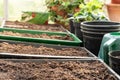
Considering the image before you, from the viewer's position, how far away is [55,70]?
1.71 metres

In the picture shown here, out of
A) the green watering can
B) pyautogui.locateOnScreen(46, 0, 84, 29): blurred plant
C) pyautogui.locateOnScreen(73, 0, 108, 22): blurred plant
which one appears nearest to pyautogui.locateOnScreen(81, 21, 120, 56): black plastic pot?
the green watering can

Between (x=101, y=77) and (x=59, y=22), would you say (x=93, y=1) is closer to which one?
(x=59, y=22)

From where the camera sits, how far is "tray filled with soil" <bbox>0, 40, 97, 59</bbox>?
1.91 m

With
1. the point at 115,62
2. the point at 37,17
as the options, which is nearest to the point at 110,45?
the point at 115,62

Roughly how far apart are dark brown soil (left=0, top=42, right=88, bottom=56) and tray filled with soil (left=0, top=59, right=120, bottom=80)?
0.76ft

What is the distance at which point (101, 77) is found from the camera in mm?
1626

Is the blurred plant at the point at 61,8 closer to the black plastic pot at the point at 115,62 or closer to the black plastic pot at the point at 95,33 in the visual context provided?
the black plastic pot at the point at 95,33

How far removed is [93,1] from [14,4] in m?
1.80

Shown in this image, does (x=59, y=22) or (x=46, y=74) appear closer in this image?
(x=46, y=74)

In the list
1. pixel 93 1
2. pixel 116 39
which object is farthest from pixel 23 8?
pixel 116 39

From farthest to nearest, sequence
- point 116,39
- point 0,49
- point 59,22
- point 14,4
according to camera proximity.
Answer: point 14,4, point 59,22, point 0,49, point 116,39

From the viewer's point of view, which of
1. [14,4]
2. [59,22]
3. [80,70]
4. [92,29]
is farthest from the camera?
[14,4]

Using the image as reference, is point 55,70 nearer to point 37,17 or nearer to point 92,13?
point 92,13

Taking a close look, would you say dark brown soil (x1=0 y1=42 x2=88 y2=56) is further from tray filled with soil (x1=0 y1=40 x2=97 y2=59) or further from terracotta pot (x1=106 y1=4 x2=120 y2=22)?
terracotta pot (x1=106 y1=4 x2=120 y2=22)
